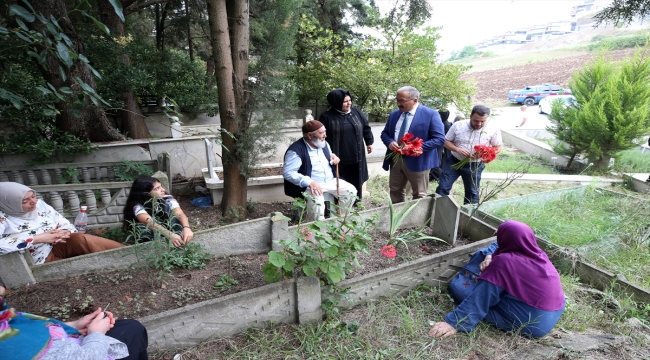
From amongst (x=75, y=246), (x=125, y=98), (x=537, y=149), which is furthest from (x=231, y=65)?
(x=537, y=149)

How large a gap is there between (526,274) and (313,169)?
216 centimetres

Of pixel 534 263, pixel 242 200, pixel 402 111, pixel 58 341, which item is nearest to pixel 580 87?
pixel 402 111

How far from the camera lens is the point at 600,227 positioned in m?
3.70

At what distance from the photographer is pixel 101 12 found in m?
6.62

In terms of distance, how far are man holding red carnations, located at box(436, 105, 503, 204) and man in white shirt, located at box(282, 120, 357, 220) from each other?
4.53 feet

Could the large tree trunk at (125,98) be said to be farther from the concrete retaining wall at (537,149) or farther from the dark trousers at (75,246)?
the concrete retaining wall at (537,149)

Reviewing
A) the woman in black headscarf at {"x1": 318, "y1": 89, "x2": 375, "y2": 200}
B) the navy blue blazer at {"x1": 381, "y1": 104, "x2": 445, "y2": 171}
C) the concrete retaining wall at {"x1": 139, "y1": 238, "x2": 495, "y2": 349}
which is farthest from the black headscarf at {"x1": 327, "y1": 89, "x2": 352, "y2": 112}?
the concrete retaining wall at {"x1": 139, "y1": 238, "x2": 495, "y2": 349}

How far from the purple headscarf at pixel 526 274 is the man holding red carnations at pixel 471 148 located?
1.52 m

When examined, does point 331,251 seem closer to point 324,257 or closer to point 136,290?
point 324,257

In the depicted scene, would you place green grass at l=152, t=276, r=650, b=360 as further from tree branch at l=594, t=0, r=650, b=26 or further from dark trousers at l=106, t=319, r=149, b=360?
tree branch at l=594, t=0, r=650, b=26

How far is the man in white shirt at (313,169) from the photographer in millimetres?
3377

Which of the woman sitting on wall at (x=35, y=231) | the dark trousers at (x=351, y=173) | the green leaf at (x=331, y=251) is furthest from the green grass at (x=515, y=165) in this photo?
the woman sitting on wall at (x=35, y=231)

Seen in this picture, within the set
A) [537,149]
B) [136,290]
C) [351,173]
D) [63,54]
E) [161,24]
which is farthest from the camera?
[161,24]

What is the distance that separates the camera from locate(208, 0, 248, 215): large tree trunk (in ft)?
11.0
